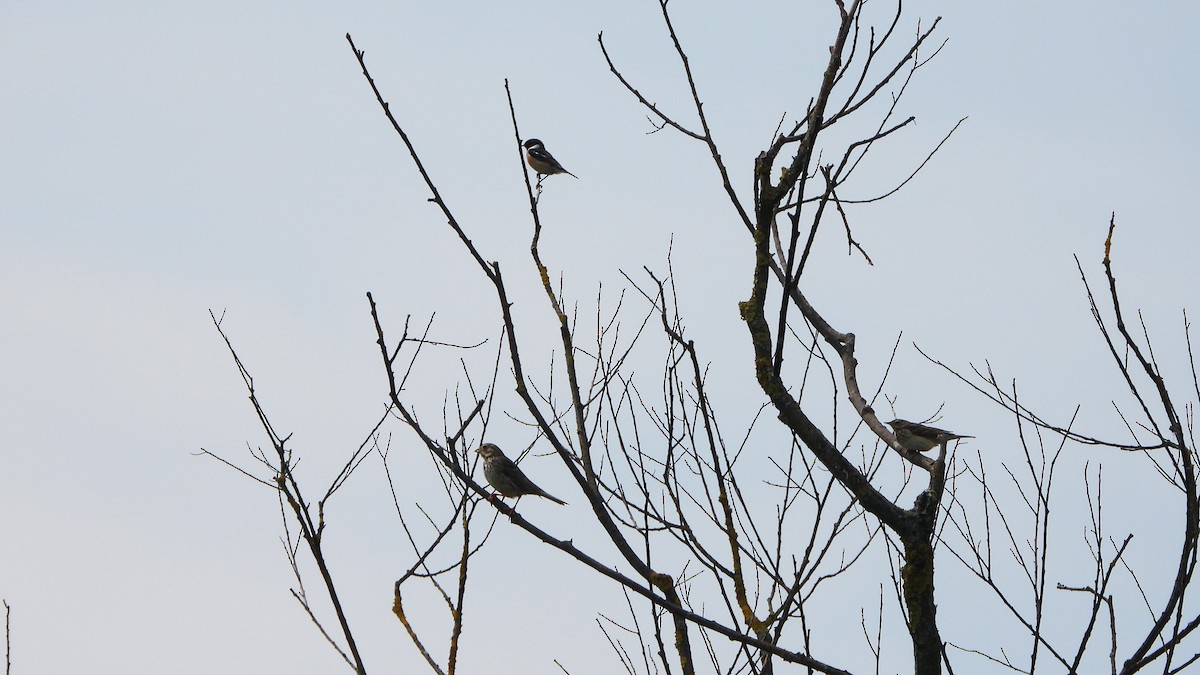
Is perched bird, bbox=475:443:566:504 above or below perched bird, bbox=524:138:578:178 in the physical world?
below

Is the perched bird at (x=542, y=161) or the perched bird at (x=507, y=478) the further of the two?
the perched bird at (x=542, y=161)

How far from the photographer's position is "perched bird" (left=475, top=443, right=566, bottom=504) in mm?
8719

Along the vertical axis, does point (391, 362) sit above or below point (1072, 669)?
above

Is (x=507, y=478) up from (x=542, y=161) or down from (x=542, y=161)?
down

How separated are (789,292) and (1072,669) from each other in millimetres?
1552

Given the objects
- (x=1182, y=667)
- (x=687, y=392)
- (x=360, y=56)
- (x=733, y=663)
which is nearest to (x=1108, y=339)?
(x=1182, y=667)

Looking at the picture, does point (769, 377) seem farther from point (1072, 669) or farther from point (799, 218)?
point (1072, 669)

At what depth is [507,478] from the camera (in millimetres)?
8867

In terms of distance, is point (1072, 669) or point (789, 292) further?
point (1072, 669)

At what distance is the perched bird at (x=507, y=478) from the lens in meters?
8.72

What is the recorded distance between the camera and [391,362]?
12.0 ft

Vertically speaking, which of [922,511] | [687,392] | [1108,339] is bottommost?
[922,511]

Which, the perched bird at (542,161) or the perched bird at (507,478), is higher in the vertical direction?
the perched bird at (542,161)

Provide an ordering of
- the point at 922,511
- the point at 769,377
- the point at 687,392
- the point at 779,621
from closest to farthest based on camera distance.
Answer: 1. the point at 922,511
2. the point at 769,377
3. the point at 779,621
4. the point at 687,392
